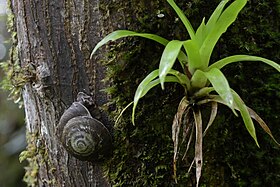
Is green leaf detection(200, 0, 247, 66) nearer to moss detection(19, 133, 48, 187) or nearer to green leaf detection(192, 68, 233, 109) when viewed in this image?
green leaf detection(192, 68, 233, 109)

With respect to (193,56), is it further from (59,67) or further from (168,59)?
(59,67)

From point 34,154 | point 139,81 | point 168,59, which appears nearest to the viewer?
point 168,59

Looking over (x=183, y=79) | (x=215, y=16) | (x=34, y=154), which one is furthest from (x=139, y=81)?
(x=34, y=154)

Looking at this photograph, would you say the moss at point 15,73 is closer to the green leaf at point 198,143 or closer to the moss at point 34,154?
the moss at point 34,154

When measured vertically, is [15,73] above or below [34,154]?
above

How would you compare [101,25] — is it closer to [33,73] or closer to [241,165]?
[33,73]

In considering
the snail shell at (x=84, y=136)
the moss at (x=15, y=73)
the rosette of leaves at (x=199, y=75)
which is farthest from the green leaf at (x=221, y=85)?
the moss at (x=15, y=73)

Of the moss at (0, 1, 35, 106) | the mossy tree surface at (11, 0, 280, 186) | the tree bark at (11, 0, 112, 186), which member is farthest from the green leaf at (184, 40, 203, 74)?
the moss at (0, 1, 35, 106)

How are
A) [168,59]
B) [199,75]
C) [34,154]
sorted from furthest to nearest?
[34,154] → [199,75] → [168,59]
